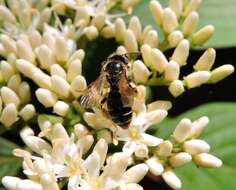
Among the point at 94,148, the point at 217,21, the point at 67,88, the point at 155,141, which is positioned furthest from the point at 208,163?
the point at 217,21

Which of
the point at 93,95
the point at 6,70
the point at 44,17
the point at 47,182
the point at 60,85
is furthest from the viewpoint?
the point at 44,17

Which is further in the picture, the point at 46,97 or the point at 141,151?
the point at 46,97

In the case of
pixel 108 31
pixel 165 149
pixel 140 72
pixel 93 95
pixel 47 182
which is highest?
pixel 108 31

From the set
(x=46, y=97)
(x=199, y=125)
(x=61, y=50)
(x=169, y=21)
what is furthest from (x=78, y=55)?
(x=199, y=125)

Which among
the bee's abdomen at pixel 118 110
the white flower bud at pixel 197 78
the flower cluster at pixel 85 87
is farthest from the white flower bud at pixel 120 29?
the bee's abdomen at pixel 118 110

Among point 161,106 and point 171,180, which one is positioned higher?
point 161,106

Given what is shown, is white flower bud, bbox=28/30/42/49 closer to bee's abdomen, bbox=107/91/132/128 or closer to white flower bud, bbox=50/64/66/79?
A: white flower bud, bbox=50/64/66/79

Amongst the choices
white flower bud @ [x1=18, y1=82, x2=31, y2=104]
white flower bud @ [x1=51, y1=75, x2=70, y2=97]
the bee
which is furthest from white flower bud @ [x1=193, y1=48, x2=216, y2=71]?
white flower bud @ [x1=18, y1=82, x2=31, y2=104]

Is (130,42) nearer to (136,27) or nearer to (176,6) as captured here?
(136,27)
